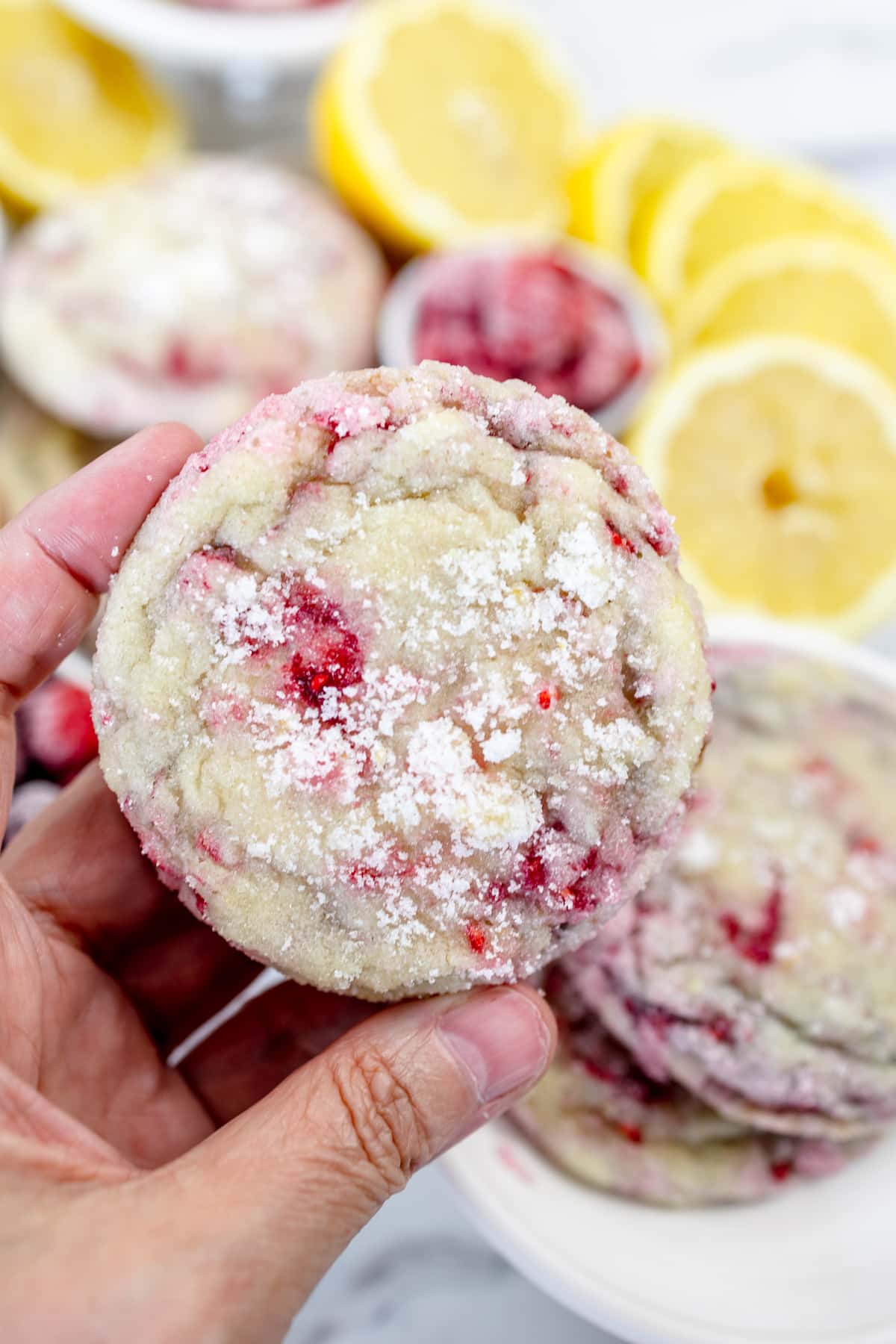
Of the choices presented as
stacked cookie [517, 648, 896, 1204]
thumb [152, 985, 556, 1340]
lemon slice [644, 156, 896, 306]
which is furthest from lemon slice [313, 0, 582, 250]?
thumb [152, 985, 556, 1340]

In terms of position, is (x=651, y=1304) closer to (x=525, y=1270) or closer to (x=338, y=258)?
(x=525, y=1270)

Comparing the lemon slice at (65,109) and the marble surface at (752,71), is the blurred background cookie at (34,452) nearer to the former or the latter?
the lemon slice at (65,109)

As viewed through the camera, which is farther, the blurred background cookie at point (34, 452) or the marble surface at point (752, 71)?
the marble surface at point (752, 71)

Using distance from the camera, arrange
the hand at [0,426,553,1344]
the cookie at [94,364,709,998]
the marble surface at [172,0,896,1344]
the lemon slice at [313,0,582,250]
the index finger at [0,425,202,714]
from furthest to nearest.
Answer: the marble surface at [172,0,896,1344] < the lemon slice at [313,0,582,250] < the index finger at [0,425,202,714] < the cookie at [94,364,709,998] < the hand at [0,426,553,1344]

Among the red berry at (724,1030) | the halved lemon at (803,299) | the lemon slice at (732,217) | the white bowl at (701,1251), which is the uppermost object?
the lemon slice at (732,217)

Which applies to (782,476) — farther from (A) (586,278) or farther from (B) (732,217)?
(B) (732,217)

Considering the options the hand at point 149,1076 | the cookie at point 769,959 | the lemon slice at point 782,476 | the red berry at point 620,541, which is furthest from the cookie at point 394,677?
the lemon slice at point 782,476

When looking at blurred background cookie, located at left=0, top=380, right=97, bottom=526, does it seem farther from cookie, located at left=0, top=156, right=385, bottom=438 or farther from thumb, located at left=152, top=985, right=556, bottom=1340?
thumb, located at left=152, top=985, right=556, bottom=1340

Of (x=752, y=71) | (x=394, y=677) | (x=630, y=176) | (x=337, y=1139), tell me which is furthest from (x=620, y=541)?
(x=752, y=71)
